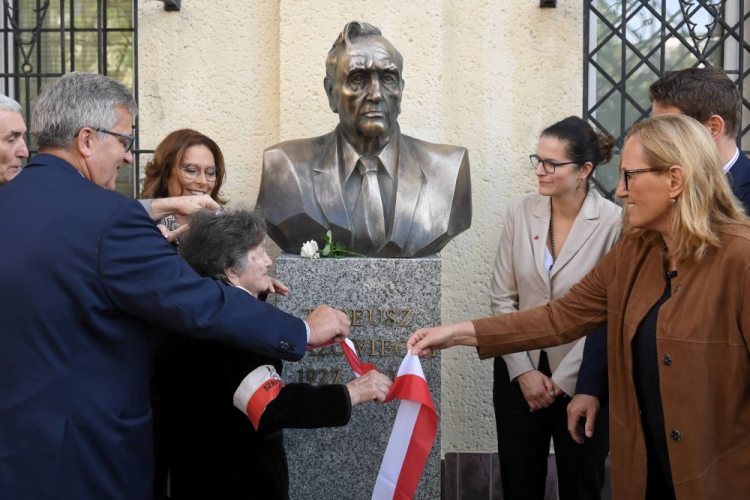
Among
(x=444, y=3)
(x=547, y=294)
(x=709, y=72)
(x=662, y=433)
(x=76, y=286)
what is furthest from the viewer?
(x=444, y=3)

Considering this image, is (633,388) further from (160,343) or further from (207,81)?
(207,81)

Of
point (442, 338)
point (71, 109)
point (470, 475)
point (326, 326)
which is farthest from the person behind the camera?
point (470, 475)

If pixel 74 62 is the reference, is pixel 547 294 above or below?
below

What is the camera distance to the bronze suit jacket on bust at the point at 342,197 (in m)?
3.59

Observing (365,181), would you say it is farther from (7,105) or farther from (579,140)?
(7,105)

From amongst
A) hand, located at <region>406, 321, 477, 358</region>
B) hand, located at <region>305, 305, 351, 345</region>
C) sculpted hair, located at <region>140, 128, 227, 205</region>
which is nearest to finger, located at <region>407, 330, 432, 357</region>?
hand, located at <region>406, 321, 477, 358</region>

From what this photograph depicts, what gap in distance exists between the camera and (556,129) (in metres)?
3.41

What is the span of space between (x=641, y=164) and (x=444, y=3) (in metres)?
2.60

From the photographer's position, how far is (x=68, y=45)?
5047 millimetres

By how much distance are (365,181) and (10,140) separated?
1431 mm

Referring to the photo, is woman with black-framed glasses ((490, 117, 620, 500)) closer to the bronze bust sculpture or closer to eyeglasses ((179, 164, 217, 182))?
the bronze bust sculpture

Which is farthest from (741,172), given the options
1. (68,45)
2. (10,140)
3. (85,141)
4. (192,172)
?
(68,45)

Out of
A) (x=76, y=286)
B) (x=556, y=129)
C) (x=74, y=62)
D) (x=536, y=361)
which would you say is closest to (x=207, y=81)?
(x=74, y=62)

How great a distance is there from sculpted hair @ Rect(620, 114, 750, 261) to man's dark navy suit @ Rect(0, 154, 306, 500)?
1.18 metres
